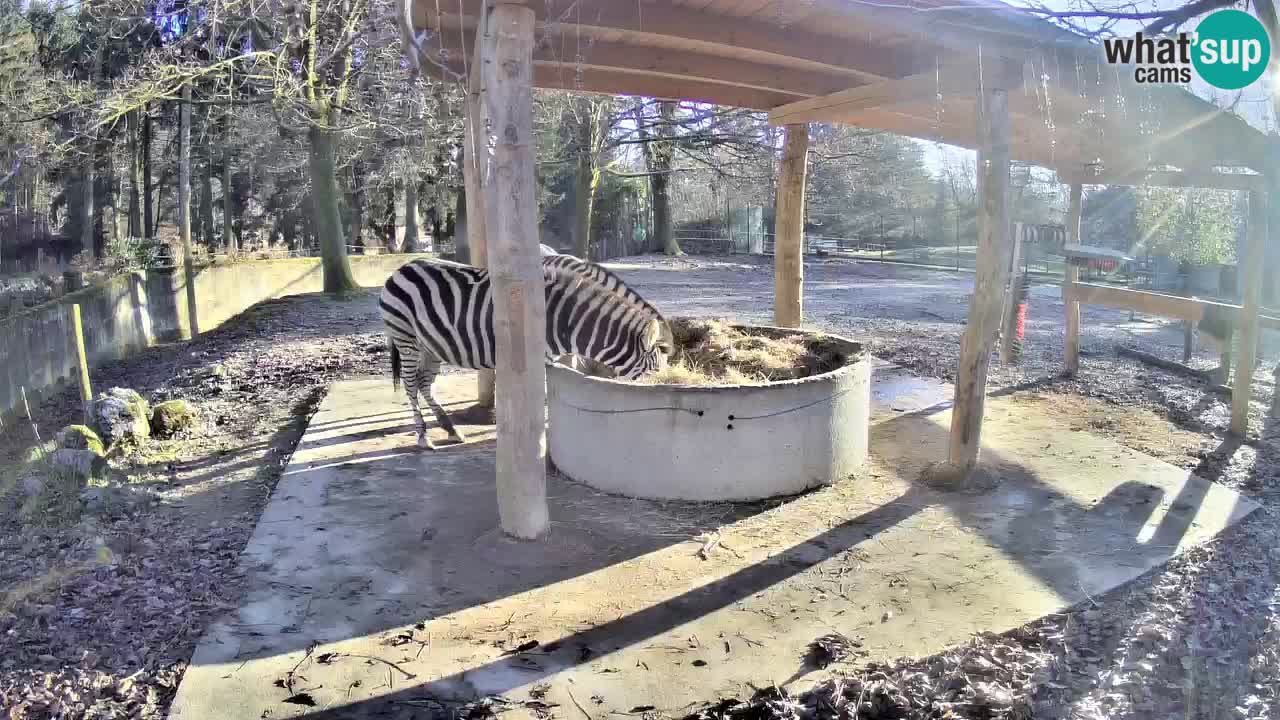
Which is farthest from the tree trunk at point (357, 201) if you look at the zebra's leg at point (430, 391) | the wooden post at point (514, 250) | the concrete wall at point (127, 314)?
the wooden post at point (514, 250)

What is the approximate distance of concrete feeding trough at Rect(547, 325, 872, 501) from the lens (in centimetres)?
541

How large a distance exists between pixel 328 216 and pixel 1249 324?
53.6ft

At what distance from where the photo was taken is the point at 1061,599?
411 centimetres

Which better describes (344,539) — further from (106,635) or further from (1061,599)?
(1061,599)

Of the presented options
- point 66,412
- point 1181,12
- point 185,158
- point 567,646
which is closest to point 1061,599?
point 567,646

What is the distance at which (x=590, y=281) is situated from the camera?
6484 millimetres

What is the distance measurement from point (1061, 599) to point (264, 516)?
456 cm

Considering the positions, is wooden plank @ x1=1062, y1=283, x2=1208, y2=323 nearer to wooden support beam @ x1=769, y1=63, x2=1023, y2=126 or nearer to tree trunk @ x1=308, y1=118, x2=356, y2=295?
wooden support beam @ x1=769, y1=63, x2=1023, y2=126

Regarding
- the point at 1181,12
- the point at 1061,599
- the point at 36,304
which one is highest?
the point at 1181,12

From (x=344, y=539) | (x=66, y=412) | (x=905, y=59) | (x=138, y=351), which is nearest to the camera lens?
(x=344, y=539)

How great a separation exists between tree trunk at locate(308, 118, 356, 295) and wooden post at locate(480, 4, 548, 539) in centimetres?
1451

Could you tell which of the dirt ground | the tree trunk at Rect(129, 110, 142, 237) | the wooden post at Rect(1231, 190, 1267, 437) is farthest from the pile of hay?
the tree trunk at Rect(129, 110, 142, 237)

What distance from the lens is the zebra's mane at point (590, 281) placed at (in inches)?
255

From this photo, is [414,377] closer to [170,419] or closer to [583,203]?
[170,419]
